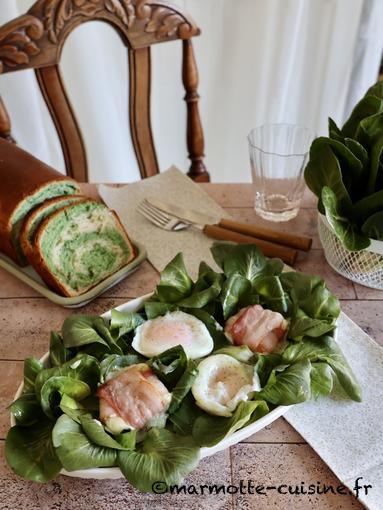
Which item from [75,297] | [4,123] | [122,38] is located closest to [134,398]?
[75,297]

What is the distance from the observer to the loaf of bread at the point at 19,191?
31.9 inches

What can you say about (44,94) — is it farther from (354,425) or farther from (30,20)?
(354,425)

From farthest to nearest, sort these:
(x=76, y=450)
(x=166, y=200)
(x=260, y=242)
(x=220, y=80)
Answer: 1. (x=220, y=80)
2. (x=166, y=200)
3. (x=260, y=242)
4. (x=76, y=450)

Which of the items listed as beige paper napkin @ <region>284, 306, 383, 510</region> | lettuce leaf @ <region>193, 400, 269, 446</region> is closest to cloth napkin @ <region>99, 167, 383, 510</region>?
beige paper napkin @ <region>284, 306, 383, 510</region>

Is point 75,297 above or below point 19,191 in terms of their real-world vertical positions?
below

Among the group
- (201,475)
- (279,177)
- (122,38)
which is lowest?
(201,475)

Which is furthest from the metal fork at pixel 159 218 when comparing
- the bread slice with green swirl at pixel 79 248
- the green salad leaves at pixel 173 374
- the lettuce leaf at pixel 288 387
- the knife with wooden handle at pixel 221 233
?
the lettuce leaf at pixel 288 387

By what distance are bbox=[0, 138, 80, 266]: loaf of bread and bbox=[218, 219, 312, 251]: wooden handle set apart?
0.99 feet

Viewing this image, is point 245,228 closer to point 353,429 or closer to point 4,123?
point 353,429

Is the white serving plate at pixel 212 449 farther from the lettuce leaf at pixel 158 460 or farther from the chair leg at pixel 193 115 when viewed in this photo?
the chair leg at pixel 193 115

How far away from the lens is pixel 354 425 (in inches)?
23.3

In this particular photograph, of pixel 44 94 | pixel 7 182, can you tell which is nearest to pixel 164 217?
pixel 7 182

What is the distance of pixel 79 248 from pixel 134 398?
1.13ft

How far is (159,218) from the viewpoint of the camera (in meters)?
0.95
